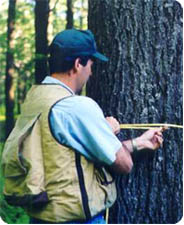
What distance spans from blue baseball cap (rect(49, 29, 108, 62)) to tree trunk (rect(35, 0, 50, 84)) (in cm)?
176

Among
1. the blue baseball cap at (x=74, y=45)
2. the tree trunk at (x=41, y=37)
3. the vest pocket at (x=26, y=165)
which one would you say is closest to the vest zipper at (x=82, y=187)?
the vest pocket at (x=26, y=165)

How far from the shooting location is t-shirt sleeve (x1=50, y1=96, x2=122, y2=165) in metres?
2.02

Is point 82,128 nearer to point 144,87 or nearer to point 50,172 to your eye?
point 50,172

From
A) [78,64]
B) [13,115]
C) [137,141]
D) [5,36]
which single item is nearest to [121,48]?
[78,64]

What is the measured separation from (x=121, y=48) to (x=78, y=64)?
30 centimetres

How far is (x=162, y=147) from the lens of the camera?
2.39 metres

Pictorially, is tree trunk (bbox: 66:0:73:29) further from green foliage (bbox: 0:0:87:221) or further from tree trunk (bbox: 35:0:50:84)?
tree trunk (bbox: 35:0:50:84)

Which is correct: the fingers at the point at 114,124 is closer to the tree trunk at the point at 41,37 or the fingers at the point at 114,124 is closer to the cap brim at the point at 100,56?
the cap brim at the point at 100,56

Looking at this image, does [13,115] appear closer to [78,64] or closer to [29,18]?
[29,18]

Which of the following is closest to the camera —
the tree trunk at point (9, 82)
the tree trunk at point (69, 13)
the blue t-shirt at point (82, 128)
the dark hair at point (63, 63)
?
the blue t-shirt at point (82, 128)

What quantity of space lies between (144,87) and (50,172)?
2.12ft

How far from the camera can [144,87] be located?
2.37 metres

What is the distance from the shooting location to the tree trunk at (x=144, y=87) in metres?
2.37

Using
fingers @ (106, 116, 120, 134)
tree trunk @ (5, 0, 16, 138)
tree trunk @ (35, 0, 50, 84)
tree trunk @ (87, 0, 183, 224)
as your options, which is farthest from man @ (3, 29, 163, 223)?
tree trunk @ (5, 0, 16, 138)
